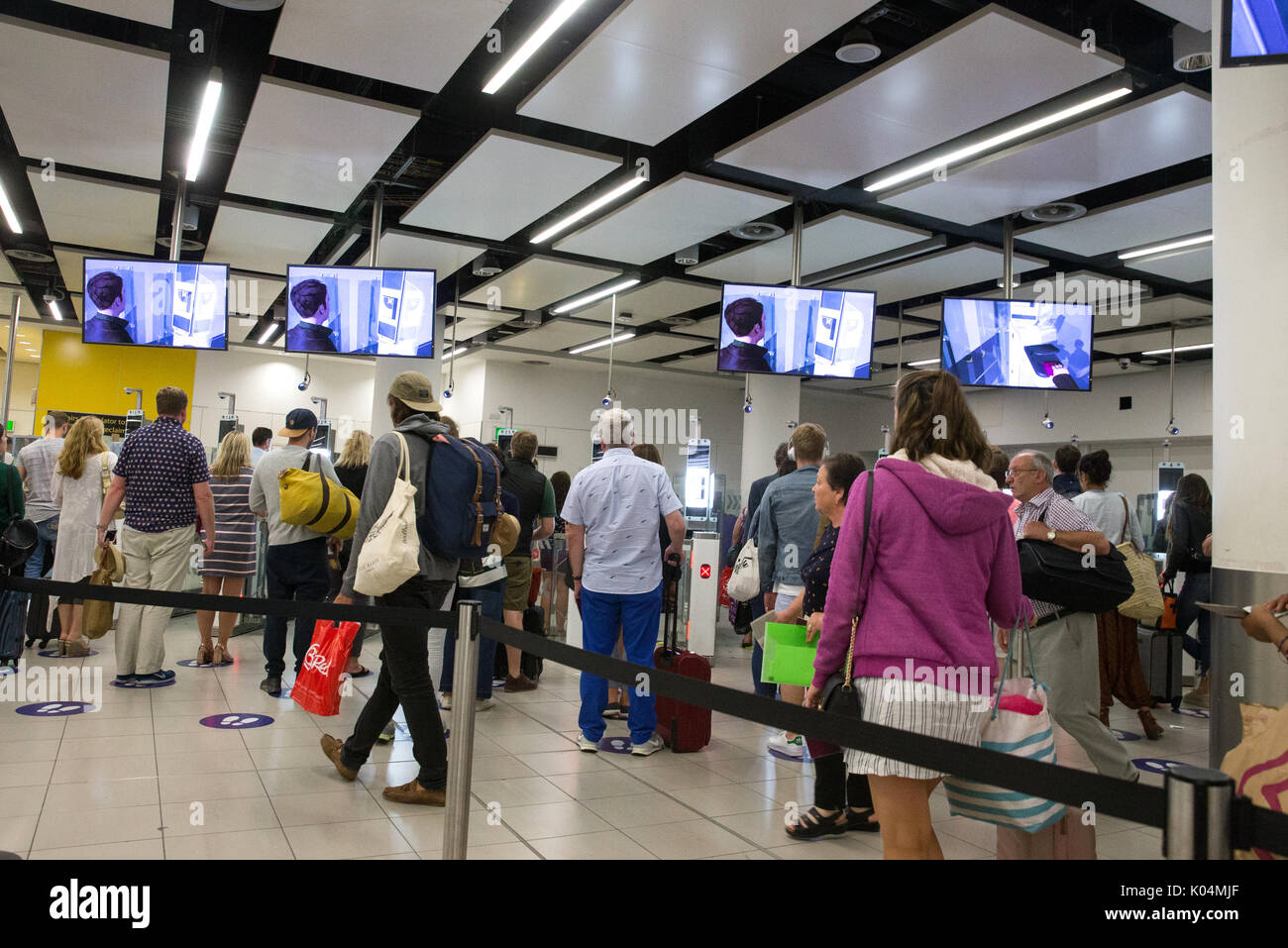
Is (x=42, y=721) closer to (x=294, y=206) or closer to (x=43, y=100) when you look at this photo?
(x=43, y=100)

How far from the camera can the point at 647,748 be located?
4367 millimetres

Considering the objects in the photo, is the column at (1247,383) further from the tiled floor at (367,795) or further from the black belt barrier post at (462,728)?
the black belt barrier post at (462,728)

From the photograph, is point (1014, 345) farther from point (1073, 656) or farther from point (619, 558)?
point (619, 558)

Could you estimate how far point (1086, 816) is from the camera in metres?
2.44

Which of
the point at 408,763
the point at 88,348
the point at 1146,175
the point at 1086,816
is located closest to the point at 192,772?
the point at 408,763

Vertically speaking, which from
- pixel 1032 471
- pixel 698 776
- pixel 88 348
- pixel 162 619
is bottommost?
pixel 698 776

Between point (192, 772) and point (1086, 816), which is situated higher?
point (1086, 816)

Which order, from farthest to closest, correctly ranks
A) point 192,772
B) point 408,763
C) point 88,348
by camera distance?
point 88,348 → point 408,763 → point 192,772

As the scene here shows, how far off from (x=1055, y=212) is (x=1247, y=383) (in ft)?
15.7

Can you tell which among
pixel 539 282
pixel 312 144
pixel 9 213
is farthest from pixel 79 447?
pixel 539 282
